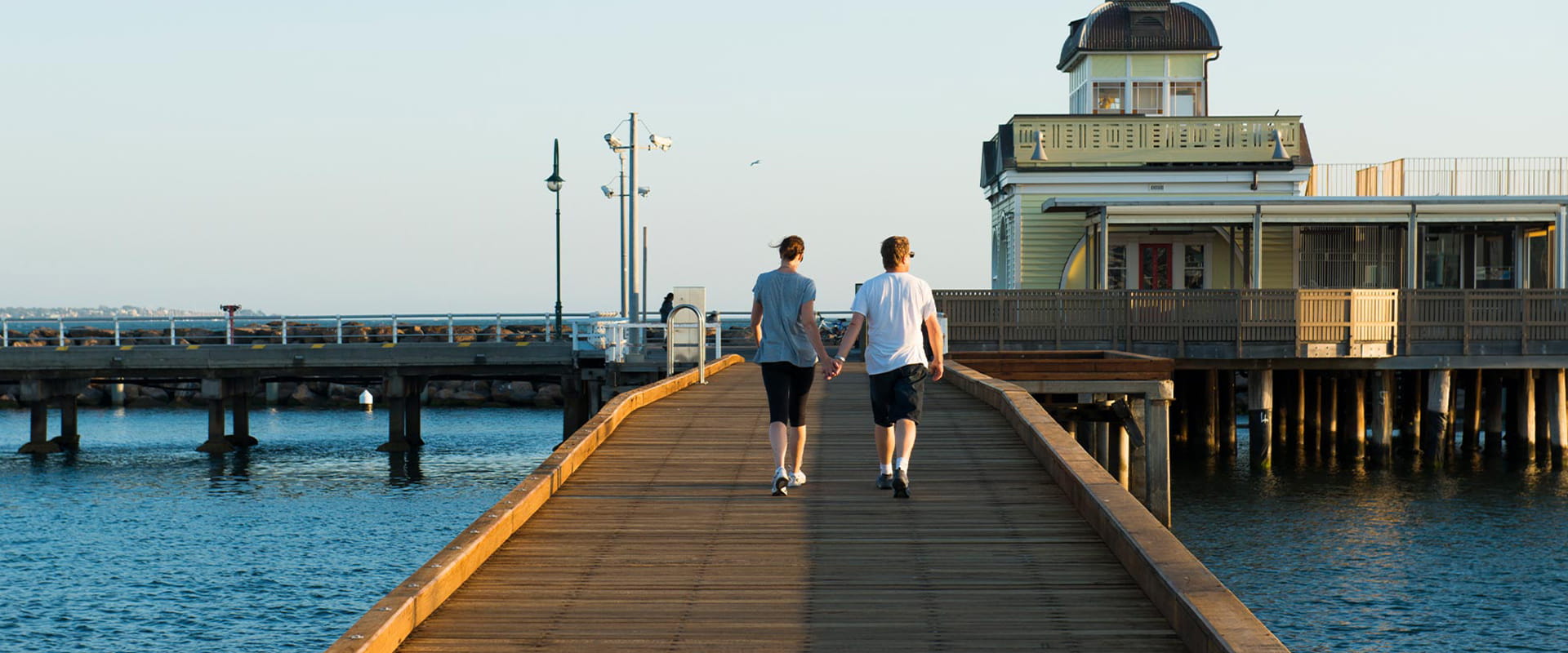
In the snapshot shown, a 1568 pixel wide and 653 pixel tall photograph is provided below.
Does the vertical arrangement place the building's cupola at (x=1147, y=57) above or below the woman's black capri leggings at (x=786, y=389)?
above

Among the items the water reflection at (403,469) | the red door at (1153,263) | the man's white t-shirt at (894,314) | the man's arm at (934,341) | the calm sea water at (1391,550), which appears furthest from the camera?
the red door at (1153,263)

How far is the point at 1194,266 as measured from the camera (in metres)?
35.8

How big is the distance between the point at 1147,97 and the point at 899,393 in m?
31.9

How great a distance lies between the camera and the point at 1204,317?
28.7 meters

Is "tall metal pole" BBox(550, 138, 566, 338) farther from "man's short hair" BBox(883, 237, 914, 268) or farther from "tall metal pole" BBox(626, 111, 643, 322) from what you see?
"man's short hair" BBox(883, 237, 914, 268)

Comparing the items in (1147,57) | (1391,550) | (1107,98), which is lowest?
(1391,550)

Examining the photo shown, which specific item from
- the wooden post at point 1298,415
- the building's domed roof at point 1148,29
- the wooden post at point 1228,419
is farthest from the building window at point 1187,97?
the wooden post at point 1228,419

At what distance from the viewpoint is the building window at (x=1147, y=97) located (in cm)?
3978

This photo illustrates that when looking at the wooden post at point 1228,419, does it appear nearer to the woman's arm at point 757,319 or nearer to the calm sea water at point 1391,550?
the calm sea water at point 1391,550

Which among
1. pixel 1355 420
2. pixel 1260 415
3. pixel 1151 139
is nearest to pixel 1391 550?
pixel 1260 415

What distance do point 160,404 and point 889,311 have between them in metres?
58.3

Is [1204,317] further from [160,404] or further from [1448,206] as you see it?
[160,404]

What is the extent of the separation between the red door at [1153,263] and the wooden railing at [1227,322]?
275 inches

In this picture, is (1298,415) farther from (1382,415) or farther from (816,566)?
(816,566)
